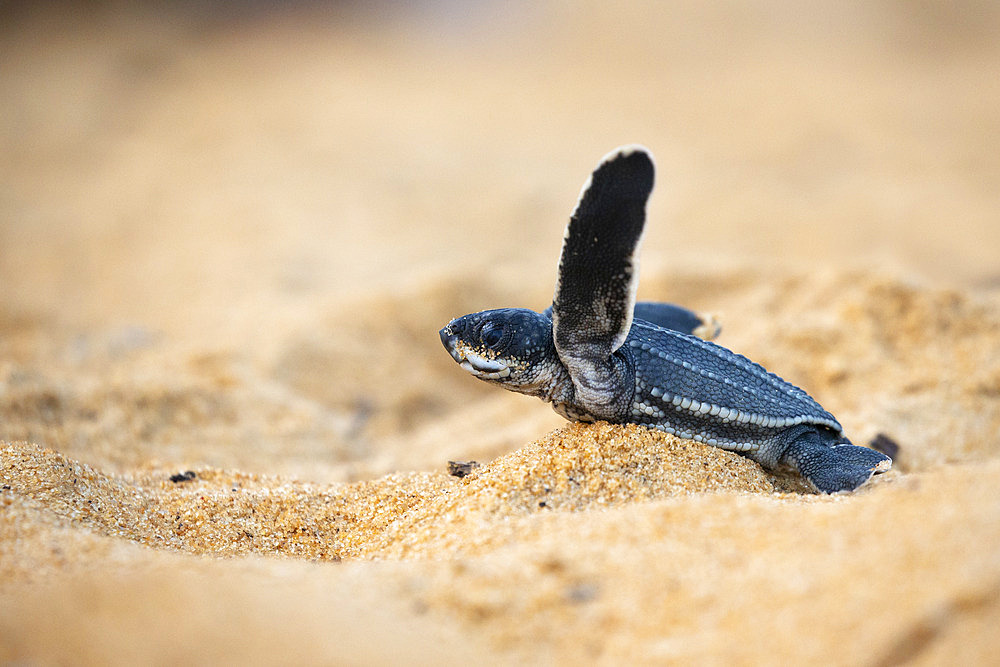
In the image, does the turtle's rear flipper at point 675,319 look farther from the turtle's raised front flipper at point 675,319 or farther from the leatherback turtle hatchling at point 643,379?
the leatherback turtle hatchling at point 643,379

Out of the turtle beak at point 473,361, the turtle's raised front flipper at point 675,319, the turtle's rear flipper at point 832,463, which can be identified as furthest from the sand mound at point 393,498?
the turtle's raised front flipper at point 675,319

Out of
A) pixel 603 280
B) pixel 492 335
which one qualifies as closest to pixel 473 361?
pixel 492 335

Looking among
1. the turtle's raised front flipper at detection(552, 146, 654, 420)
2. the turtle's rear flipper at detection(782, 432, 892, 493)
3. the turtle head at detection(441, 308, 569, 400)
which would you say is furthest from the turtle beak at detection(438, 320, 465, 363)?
the turtle's rear flipper at detection(782, 432, 892, 493)

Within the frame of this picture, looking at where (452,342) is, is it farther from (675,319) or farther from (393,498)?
(675,319)

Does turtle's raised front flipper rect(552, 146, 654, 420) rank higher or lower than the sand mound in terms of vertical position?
higher

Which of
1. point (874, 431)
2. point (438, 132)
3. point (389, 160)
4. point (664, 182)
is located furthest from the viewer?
point (438, 132)

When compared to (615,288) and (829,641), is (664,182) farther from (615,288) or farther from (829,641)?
(829,641)

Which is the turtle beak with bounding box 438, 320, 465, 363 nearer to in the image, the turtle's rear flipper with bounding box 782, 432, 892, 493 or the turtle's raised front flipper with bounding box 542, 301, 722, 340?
the turtle's raised front flipper with bounding box 542, 301, 722, 340

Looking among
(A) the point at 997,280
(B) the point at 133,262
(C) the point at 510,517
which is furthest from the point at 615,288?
(B) the point at 133,262
